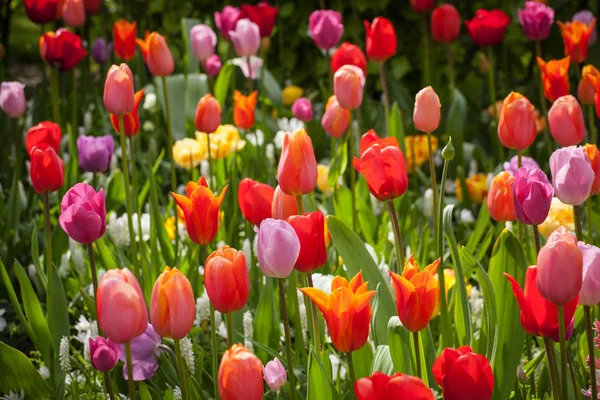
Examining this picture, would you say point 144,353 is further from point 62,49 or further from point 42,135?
point 62,49

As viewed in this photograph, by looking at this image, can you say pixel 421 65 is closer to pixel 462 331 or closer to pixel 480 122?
pixel 480 122

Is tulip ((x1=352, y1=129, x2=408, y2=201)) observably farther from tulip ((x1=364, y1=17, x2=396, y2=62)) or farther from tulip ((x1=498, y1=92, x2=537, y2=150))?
tulip ((x1=364, y1=17, x2=396, y2=62))

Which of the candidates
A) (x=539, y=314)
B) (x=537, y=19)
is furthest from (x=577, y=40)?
(x=539, y=314)

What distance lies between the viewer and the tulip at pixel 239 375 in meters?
1.10

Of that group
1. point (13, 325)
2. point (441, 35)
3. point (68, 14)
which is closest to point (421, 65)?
point (441, 35)

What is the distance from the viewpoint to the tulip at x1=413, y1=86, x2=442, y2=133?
1.80 metres

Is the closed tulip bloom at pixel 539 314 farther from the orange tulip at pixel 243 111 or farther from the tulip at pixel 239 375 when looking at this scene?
the orange tulip at pixel 243 111

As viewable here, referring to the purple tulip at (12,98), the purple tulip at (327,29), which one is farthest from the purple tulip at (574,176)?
the purple tulip at (12,98)

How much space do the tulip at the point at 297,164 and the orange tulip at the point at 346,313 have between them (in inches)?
14.8

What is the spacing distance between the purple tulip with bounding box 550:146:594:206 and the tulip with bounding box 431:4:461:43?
2171mm

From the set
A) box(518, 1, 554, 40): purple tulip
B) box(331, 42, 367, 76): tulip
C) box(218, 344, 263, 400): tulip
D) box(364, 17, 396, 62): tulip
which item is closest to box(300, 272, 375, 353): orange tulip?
box(218, 344, 263, 400): tulip

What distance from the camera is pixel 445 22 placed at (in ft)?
11.6

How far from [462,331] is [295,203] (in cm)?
43

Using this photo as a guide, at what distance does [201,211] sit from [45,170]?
0.51 m
